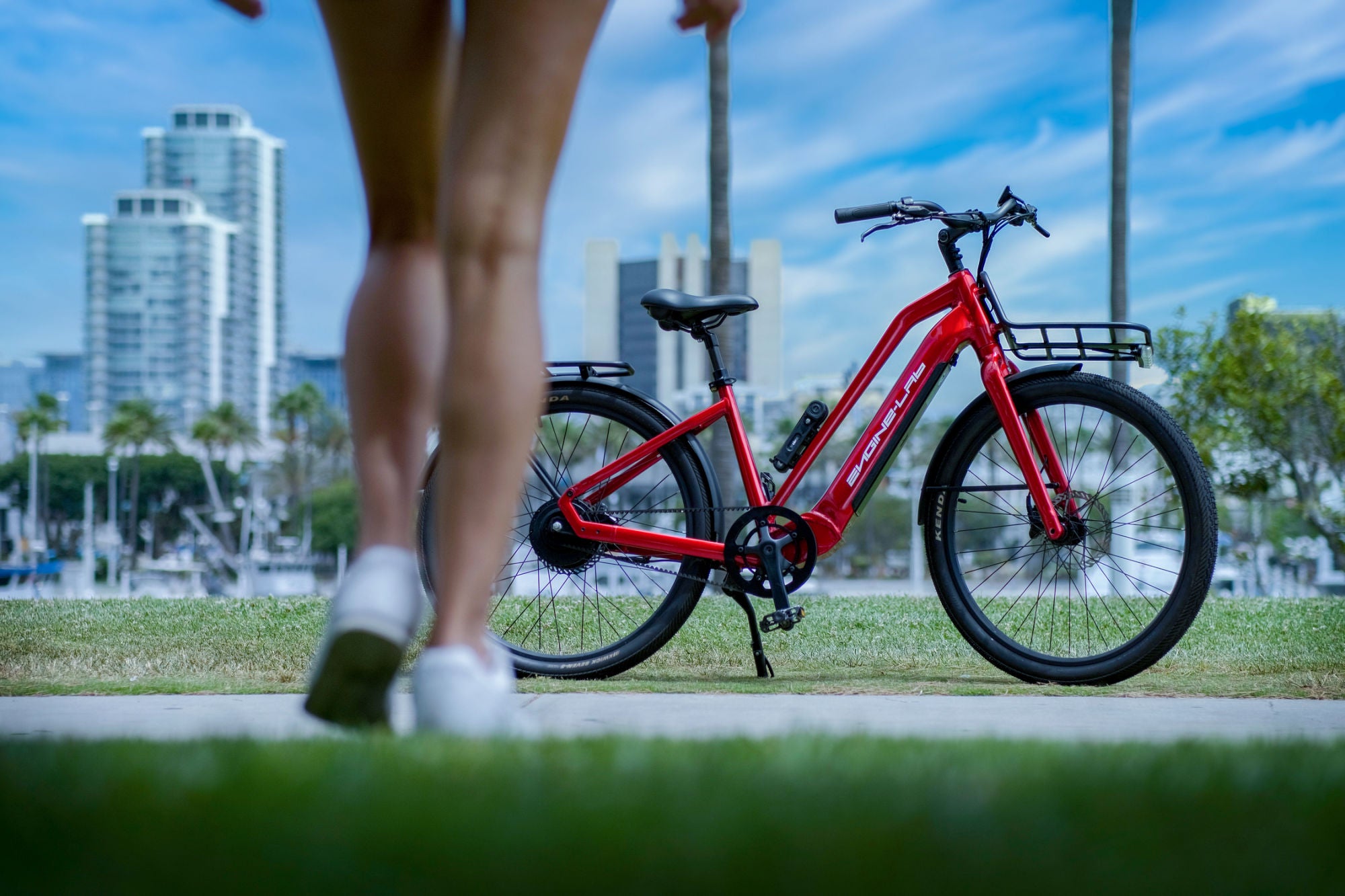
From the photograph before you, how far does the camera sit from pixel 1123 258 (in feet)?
52.5

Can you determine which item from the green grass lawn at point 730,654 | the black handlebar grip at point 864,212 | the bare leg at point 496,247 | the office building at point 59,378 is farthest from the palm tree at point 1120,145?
the office building at point 59,378

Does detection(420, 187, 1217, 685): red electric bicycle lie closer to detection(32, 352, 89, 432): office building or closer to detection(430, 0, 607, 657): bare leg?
detection(430, 0, 607, 657): bare leg

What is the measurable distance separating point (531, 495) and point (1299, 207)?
125566 mm

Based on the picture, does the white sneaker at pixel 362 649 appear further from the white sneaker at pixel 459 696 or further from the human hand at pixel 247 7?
the human hand at pixel 247 7

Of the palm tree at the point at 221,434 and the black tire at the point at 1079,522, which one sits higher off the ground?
the palm tree at the point at 221,434

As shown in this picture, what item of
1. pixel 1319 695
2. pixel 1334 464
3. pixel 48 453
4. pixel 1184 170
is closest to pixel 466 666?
pixel 1319 695

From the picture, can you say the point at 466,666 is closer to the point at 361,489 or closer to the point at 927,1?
the point at 361,489

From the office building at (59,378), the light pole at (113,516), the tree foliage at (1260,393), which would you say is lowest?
the light pole at (113,516)

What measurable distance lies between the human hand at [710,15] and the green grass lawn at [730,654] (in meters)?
1.27

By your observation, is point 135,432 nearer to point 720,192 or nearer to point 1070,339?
point 720,192

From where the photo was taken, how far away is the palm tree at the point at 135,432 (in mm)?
77188

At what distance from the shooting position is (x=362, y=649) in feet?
4.59

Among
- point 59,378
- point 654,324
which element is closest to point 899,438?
point 654,324

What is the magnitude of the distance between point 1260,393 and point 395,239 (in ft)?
98.8
